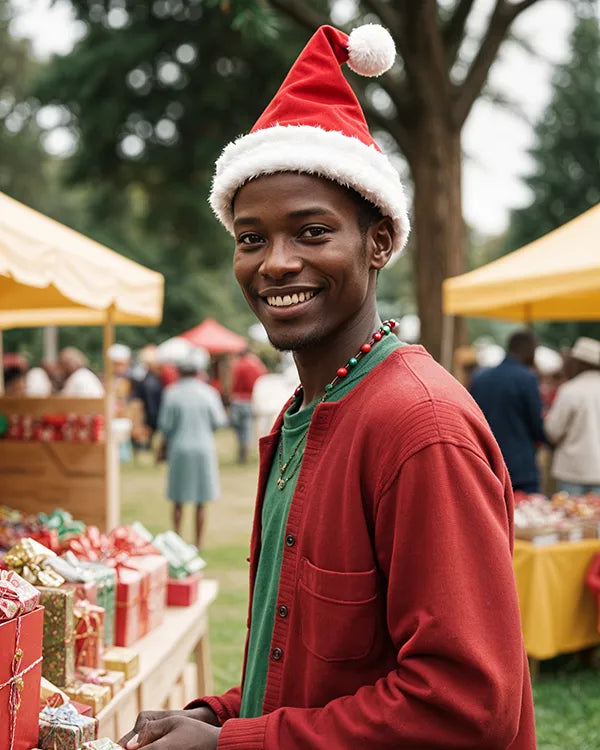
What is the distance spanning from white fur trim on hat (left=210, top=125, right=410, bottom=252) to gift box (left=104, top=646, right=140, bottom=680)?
5.44 feet

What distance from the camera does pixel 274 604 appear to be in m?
1.40

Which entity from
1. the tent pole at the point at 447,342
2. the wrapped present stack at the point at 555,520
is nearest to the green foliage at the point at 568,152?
the tent pole at the point at 447,342

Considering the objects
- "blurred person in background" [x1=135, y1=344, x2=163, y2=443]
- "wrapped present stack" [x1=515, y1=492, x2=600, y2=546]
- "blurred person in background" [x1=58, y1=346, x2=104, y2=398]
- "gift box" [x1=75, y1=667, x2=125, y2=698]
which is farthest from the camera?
"blurred person in background" [x1=135, y1=344, x2=163, y2=443]

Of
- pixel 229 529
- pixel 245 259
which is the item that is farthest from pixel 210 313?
pixel 245 259

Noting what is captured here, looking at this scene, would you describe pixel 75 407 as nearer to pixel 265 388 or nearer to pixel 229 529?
pixel 229 529

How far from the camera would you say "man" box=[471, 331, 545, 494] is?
19.5 ft

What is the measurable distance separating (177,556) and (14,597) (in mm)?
1967

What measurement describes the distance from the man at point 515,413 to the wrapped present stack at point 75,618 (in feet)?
10.7

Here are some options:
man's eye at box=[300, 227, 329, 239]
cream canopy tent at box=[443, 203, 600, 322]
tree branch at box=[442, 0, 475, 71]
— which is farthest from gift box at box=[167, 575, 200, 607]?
tree branch at box=[442, 0, 475, 71]

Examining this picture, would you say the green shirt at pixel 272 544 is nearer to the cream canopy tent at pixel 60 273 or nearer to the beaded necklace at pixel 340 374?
the beaded necklace at pixel 340 374

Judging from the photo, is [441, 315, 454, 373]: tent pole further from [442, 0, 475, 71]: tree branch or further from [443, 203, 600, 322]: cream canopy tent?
[442, 0, 475, 71]: tree branch

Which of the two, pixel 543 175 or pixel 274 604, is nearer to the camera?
pixel 274 604

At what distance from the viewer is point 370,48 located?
1535 mm

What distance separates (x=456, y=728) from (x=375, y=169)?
94 centimetres
